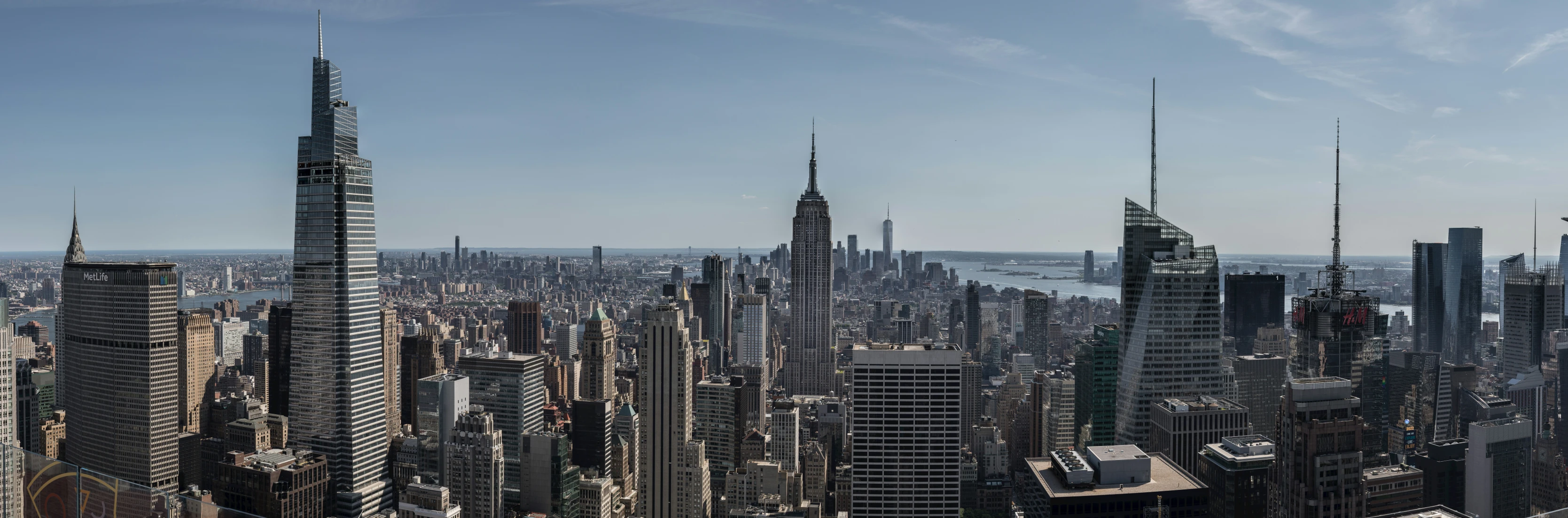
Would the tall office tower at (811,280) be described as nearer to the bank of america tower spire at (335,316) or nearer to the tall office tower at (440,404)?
the tall office tower at (440,404)

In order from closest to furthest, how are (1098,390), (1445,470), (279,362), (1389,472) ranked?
(1389,472)
(1445,470)
(1098,390)
(279,362)

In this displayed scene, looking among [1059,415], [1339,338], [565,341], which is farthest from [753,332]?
[1339,338]

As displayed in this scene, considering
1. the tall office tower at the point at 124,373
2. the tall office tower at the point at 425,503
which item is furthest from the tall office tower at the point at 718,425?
the tall office tower at the point at 124,373

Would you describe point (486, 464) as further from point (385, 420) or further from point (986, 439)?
point (986, 439)

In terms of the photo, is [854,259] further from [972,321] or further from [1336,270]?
[1336,270]

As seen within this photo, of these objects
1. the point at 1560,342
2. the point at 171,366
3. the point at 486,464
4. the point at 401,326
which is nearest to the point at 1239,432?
the point at 1560,342
